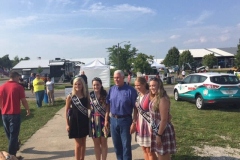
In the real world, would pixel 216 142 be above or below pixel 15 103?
below

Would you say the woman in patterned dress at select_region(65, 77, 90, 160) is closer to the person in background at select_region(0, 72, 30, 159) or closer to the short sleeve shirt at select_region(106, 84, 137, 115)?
the short sleeve shirt at select_region(106, 84, 137, 115)

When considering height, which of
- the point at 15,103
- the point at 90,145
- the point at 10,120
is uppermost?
the point at 15,103

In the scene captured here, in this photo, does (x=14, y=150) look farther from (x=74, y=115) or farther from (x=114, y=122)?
(x=114, y=122)

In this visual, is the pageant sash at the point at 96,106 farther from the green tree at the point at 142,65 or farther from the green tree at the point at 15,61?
the green tree at the point at 15,61

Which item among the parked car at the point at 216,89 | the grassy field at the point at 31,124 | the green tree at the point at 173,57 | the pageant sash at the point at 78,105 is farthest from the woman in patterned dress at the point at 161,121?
the green tree at the point at 173,57

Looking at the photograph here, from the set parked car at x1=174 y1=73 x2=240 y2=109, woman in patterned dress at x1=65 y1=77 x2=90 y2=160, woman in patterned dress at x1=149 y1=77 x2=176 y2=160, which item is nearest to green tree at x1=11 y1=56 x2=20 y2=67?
parked car at x1=174 y1=73 x2=240 y2=109

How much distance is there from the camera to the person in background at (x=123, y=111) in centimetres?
441

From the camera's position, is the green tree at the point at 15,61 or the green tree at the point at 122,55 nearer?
the green tree at the point at 122,55

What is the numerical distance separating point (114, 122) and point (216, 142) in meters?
2.98

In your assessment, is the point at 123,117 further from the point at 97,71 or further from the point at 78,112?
the point at 97,71

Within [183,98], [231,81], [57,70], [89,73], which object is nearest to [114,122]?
[231,81]

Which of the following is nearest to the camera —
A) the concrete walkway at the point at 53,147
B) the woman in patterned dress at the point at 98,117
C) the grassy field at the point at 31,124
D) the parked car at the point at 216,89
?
the woman in patterned dress at the point at 98,117

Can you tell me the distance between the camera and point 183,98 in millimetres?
12984

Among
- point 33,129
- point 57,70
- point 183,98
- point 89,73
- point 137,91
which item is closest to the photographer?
point 137,91
